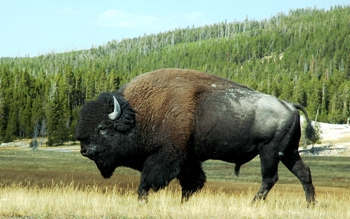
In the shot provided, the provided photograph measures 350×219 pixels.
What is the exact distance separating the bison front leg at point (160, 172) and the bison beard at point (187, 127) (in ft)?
0.08

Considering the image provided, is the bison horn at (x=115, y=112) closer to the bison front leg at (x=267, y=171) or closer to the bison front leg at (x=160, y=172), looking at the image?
the bison front leg at (x=160, y=172)

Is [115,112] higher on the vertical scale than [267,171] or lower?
higher

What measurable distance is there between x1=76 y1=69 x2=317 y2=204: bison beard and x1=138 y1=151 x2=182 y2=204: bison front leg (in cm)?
2

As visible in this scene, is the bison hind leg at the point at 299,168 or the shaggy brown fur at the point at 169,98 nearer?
the shaggy brown fur at the point at 169,98

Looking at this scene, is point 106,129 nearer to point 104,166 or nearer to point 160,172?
point 104,166

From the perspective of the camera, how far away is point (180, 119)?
10.1 metres

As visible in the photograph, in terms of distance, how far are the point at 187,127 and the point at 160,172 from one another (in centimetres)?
97

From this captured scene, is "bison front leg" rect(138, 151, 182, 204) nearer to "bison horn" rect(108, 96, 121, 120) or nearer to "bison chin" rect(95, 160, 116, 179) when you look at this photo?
"bison chin" rect(95, 160, 116, 179)

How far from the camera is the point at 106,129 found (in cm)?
1047

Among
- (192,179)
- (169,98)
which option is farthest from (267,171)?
(169,98)

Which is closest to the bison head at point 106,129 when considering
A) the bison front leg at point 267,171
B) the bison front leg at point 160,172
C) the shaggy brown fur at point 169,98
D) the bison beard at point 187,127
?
the bison beard at point 187,127

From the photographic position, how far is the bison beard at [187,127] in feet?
33.4

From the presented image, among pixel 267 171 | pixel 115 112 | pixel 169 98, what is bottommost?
pixel 267 171

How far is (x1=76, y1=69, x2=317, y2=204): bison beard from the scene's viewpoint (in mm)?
10188
